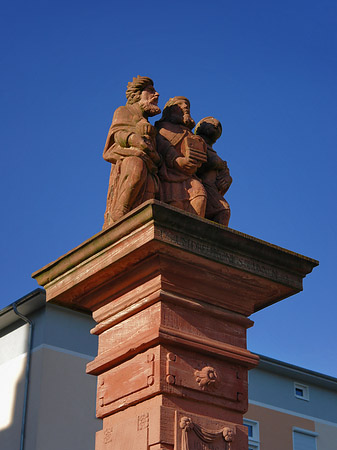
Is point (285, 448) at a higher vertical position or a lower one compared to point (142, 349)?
higher

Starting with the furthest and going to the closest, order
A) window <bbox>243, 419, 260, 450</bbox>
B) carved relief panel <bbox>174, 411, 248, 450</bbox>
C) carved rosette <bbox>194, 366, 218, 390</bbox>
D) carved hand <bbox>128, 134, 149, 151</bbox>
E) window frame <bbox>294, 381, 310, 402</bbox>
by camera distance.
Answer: window frame <bbox>294, 381, 310, 402</bbox> → window <bbox>243, 419, 260, 450</bbox> → carved hand <bbox>128, 134, 149, 151</bbox> → carved rosette <bbox>194, 366, 218, 390</bbox> → carved relief panel <bbox>174, 411, 248, 450</bbox>

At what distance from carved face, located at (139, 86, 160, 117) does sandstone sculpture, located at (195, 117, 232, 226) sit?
0.52m

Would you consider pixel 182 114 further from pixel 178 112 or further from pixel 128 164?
pixel 128 164

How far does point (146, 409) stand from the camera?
525cm

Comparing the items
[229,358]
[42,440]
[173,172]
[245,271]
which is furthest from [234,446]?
[42,440]

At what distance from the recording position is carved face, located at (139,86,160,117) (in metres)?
6.21

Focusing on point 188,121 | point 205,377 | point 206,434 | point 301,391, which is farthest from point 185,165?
point 301,391

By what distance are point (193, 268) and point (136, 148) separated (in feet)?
3.17

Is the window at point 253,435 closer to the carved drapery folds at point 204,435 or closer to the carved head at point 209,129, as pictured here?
the carved head at point 209,129

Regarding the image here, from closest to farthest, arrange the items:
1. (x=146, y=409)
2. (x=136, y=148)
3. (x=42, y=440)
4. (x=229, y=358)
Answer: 1. (x=146, y=409)
2. (x=229, y=358)
3. (x=136, y=148)
4. (x=42, y=440)

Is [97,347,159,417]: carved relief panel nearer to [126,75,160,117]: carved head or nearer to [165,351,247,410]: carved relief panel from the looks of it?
[165,351,247,410]: carved relief panel

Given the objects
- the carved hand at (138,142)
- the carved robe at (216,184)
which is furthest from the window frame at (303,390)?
the carved hand at (138,142)

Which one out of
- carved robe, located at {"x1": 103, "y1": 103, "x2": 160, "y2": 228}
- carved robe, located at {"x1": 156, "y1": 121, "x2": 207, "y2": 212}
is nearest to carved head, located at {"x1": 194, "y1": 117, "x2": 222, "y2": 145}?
carved robe, located at {"x1": 156, "y1": 121, "x2": 207, "y2": 212}

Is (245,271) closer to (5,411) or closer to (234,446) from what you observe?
(234,446)
